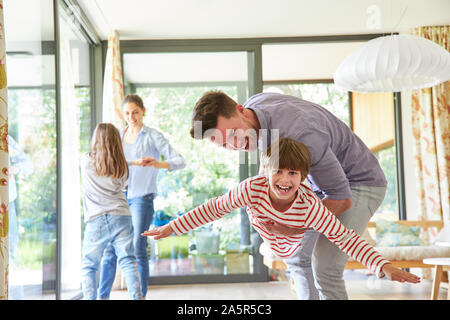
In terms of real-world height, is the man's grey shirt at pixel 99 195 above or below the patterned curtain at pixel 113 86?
below

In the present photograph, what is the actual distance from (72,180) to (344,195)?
1.70 m

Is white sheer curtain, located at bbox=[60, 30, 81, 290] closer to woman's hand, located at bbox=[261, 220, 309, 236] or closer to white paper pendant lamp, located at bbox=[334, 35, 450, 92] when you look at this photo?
white paper pendant lamp, located at bbox=[334, 35, 450, 92]

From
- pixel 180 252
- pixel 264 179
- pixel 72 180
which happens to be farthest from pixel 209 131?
pixel 180 252

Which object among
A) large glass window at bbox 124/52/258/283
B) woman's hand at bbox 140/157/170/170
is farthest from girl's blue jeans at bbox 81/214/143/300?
large glass window at bbox 124/52/258/283

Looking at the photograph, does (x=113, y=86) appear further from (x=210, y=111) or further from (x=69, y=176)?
(x=210, y=111)

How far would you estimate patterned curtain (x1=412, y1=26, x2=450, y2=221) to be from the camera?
124 inches

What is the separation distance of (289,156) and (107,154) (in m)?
1.06

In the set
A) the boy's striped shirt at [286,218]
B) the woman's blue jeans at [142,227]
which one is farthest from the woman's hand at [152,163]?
the boy's striped shirt at [286,218]

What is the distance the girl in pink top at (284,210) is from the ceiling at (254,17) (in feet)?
6.10

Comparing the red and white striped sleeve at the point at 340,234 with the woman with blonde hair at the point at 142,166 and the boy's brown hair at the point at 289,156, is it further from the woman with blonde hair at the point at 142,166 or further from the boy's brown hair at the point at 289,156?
the woman with blonde hair at the point at 142,166

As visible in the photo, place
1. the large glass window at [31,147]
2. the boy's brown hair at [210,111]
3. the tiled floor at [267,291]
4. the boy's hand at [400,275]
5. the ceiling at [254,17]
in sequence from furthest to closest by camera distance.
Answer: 1. the ceiling at [254,17]
2. the tiled floor at [267,291]
3. the large glass window at [31,147]
4. the boy's brown hair at [210,111]
5. the boy's hand at [400,275]

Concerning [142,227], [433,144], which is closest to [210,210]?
[142,227]

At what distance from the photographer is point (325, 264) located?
1179 millimetres

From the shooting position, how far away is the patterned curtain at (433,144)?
3.15 metres
